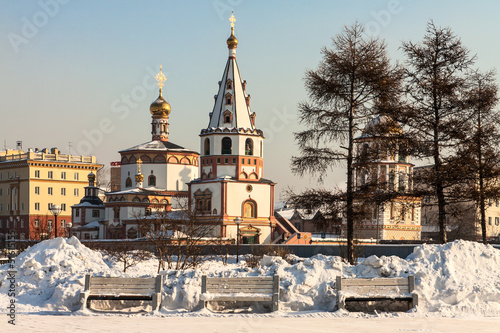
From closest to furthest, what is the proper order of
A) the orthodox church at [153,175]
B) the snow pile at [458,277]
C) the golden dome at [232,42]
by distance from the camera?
the snow pile at [458,277] → the golden dome at [232,42] → the orthodox church at [153,175]

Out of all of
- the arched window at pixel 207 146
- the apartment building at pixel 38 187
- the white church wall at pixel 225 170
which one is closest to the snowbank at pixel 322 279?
the white church wall at pixel 225 170

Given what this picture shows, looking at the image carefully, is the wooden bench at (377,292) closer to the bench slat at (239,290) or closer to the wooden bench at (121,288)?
the bench slat at (239,290)

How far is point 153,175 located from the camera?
2746 inches

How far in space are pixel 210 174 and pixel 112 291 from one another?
4531cm

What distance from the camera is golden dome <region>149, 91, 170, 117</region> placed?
239ft

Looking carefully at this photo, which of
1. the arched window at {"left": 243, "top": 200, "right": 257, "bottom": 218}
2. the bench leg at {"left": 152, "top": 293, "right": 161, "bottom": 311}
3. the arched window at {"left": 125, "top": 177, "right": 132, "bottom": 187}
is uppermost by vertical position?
the arched window at {"left": 125, "top": 177, "right": 132, "bottom": 187}

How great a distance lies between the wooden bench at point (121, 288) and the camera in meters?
16.1

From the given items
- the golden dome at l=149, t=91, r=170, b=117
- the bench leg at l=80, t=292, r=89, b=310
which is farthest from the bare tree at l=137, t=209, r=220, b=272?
the golden dome at l=149, t=91, r=170, b=117

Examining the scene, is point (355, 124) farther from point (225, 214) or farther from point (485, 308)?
point (225, 214)

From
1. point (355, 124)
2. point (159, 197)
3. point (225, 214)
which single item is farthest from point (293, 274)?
point (159, 197)

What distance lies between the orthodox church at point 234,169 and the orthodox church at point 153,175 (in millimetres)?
4575

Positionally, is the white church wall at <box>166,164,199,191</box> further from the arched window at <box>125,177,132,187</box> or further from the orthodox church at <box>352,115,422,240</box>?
the orthodox church at <box>352,115,422,240</box>

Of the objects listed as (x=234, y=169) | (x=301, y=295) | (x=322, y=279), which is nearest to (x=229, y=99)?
(x=234, y=169)

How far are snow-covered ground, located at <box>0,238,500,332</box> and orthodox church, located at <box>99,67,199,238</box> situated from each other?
1752 inches
